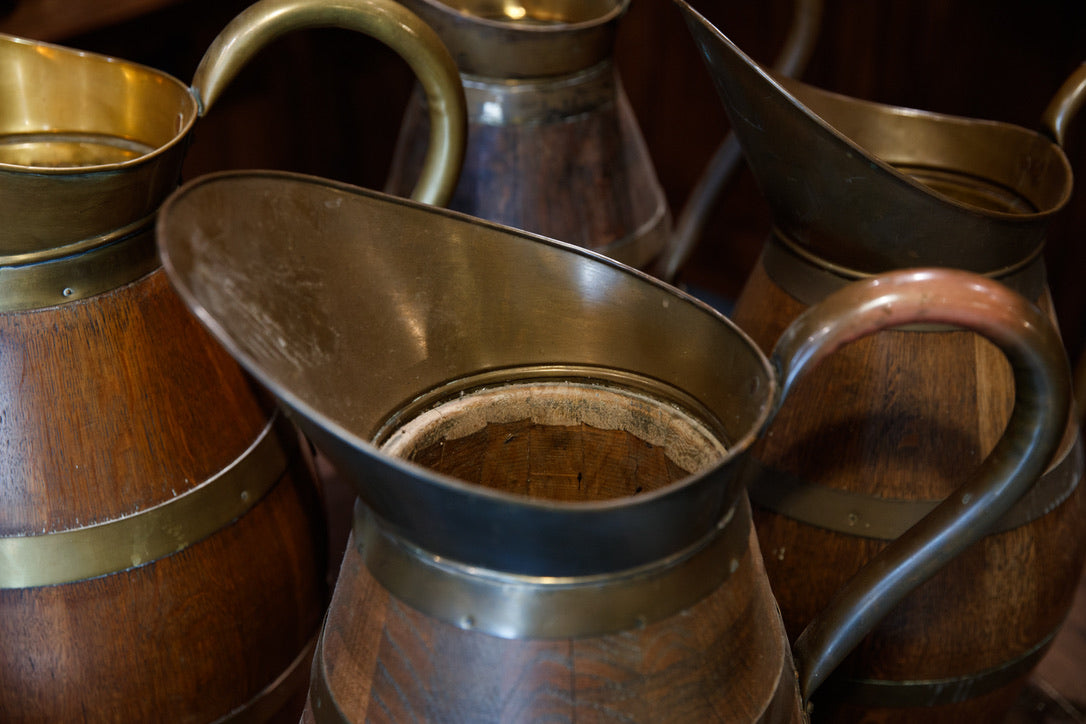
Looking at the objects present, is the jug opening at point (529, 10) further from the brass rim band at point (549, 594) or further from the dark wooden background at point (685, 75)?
the brass rim band at point (549, 594)

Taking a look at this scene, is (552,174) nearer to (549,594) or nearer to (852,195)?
(852,195)

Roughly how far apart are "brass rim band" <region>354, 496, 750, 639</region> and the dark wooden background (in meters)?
1.29

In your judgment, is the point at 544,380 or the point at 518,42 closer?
the point at 544,380

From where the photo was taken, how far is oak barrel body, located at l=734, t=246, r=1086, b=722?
0.83m

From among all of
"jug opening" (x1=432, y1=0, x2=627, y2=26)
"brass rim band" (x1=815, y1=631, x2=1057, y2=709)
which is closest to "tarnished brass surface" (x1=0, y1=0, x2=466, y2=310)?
"jug opening" (x1=432, y1=0, x2=627, y2=26)

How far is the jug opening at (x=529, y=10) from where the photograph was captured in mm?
1304

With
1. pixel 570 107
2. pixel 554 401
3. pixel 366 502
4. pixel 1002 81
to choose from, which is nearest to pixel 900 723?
pixel 554 401

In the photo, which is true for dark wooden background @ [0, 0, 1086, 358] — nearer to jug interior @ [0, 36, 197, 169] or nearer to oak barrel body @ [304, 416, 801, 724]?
jug interior @ [0, 36, 197, 169]

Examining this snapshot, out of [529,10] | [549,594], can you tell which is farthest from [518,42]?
[549,594]

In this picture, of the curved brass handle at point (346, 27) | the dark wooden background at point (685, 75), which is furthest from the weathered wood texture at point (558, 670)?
the dark wooden background at point (685, 75)

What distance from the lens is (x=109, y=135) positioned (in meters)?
0.92

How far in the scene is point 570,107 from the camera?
1.19m

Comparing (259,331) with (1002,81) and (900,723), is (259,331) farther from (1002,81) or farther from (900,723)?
(1002,81)

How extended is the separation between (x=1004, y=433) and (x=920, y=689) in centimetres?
32
